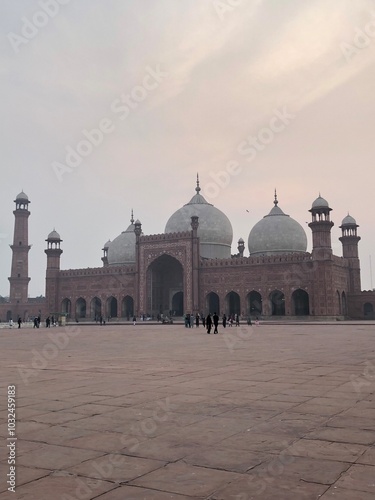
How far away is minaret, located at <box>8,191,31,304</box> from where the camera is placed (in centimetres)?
5100

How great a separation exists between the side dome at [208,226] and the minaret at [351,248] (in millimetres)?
9541

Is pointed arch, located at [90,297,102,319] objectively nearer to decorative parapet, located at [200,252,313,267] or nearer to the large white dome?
the large white dome

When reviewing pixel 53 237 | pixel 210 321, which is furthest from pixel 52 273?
pixel 210 321

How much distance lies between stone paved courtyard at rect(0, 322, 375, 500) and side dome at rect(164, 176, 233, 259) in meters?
36.2

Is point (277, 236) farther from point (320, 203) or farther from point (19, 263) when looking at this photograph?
point (19, 263)

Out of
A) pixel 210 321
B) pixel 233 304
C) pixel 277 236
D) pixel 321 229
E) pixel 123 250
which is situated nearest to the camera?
pixel 210 321

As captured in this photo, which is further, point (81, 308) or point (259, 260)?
point (81, 308)

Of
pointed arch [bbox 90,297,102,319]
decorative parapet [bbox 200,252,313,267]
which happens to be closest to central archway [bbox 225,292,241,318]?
decorative parapet [bbox 200,252,313,267]

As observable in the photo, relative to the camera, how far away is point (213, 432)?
3.34 m

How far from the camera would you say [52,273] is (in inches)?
1724

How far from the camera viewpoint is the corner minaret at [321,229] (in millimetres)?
34009

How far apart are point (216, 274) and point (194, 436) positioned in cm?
3418

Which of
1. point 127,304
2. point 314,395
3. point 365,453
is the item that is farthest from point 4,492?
point 127,304

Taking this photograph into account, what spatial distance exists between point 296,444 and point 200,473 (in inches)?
30.7
